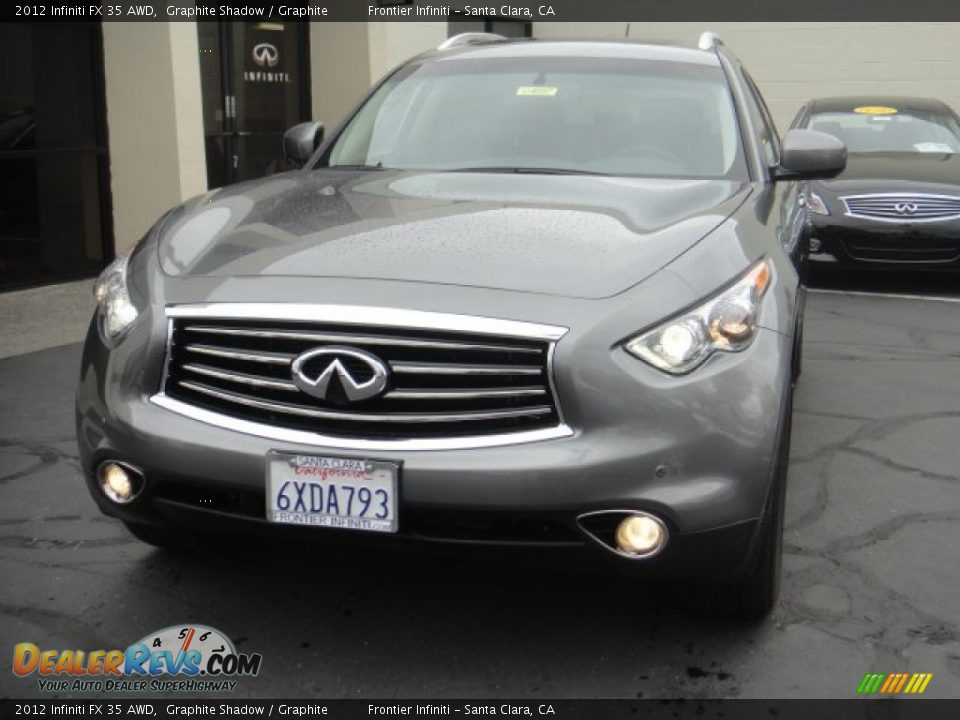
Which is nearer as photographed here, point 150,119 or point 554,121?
point 554,121

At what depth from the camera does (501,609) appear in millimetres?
3381

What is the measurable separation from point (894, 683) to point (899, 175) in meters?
6.89

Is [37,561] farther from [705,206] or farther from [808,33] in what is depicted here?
[808,33]

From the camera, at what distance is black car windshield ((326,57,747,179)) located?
414cm

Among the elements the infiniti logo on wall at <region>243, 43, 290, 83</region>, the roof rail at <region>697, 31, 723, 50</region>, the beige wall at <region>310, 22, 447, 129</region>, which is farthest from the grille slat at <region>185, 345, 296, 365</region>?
the beige wall at <region>310, 22, 447, 129</region>

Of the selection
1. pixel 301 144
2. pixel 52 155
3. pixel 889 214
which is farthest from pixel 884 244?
pixel 52 155

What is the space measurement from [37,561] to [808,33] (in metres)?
14.6

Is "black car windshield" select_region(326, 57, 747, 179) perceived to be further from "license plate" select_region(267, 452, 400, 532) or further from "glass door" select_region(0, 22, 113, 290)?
"glass door" select_region(0, 22, 113, 290)

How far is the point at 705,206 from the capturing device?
3.49 meters

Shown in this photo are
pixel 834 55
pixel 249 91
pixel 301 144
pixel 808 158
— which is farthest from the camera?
pixel 834 55

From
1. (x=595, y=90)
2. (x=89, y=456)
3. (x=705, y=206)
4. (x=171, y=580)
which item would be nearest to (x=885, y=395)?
(x=595, y=90)

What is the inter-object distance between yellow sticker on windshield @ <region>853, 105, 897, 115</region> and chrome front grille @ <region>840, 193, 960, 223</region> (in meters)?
1.93

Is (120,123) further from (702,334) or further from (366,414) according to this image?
(702,334)
